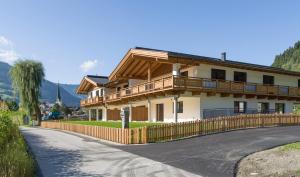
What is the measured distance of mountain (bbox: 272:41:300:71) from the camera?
138625 millimetres

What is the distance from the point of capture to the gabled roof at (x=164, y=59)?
28.9 m

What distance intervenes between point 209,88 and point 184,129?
8.88 metres

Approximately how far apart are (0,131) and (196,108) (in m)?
20.4

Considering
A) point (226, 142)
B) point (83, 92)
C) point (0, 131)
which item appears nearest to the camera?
point (0, 131)

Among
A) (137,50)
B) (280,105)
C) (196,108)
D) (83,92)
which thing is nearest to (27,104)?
(83,92)

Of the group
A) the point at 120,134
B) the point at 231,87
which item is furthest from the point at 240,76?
the point at 120,134

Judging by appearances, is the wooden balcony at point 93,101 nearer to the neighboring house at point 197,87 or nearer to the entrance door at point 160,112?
the neighboring house at point 197,87

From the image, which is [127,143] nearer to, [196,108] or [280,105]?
[196,108]

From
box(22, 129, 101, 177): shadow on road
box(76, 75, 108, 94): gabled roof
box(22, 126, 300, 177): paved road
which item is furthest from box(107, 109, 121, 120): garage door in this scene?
box(22, 129, 101, 177): shadow on road

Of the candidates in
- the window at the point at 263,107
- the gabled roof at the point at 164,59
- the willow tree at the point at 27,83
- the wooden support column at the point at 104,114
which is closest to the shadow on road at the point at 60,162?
the gabled roof at the point at 164,59

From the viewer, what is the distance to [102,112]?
56562 millimetres

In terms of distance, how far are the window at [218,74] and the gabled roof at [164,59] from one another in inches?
41.6

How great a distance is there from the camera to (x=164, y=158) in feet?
46.9

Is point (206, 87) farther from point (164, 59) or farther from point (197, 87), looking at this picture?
Result: point (164, 59)
